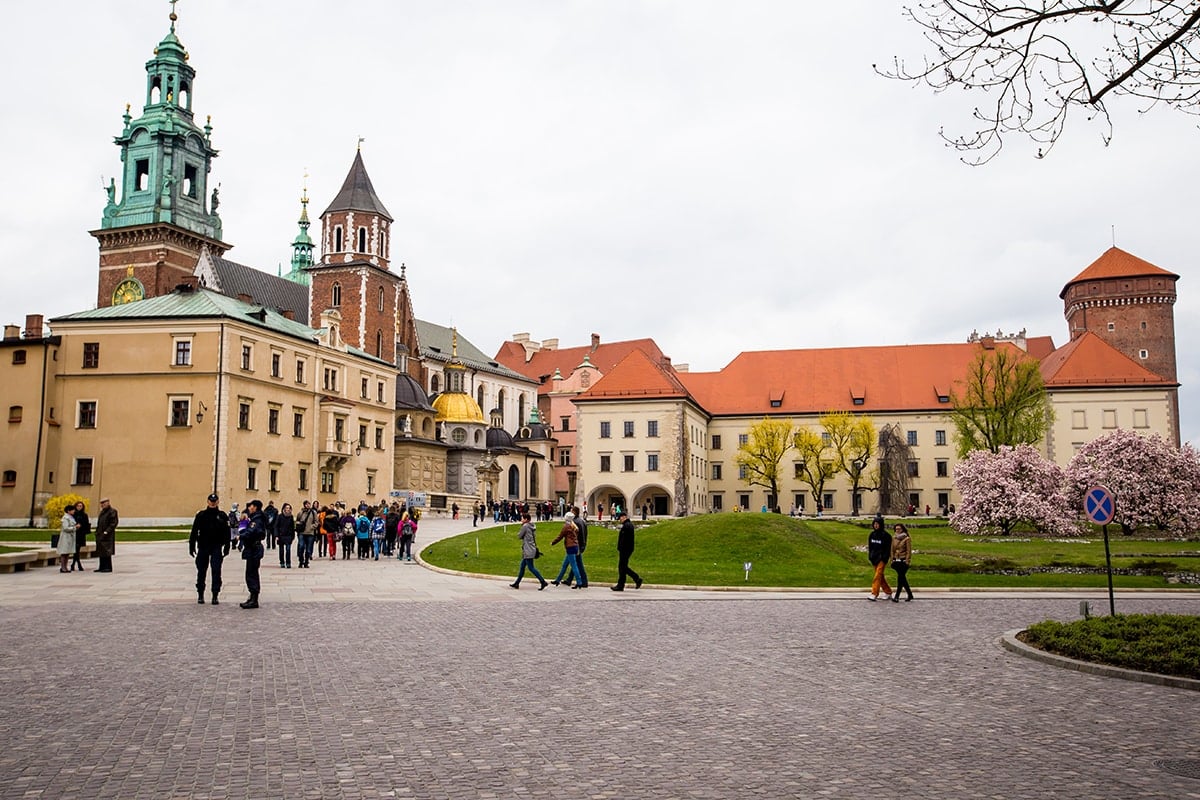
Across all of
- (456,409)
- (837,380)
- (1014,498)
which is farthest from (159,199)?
(1014,498)

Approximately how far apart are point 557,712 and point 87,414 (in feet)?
174

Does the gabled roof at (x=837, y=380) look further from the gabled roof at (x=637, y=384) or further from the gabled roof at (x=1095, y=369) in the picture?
the gabled roof at (x=637, y=384)

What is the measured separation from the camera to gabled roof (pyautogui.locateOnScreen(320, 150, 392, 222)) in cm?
8862

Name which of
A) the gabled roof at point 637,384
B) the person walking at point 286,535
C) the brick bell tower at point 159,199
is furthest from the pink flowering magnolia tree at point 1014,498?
the brick bell tower at point 159,199

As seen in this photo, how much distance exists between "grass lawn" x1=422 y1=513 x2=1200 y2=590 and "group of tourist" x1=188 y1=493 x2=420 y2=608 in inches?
67.1

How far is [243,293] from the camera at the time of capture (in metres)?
88.4

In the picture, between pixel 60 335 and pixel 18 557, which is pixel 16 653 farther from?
pixel 60 335

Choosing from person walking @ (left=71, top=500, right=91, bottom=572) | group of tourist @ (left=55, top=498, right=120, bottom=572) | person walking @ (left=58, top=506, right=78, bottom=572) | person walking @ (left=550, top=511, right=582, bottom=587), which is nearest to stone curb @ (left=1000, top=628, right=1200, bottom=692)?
person walking @ (left=550, top=511, right=582, bottom=587)

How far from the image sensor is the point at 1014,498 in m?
53.1

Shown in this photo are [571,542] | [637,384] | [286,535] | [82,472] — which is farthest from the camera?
[637,384]

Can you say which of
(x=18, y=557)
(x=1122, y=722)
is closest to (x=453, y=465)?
(x=18, y=557)

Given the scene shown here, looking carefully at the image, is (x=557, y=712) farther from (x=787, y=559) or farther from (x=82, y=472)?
(x=82, y=472)

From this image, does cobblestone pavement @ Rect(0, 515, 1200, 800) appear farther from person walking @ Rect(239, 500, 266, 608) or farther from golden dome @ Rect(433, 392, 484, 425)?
golden dome @ Rect(433, 392, 484, 425)

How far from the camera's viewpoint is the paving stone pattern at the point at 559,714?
703cm
